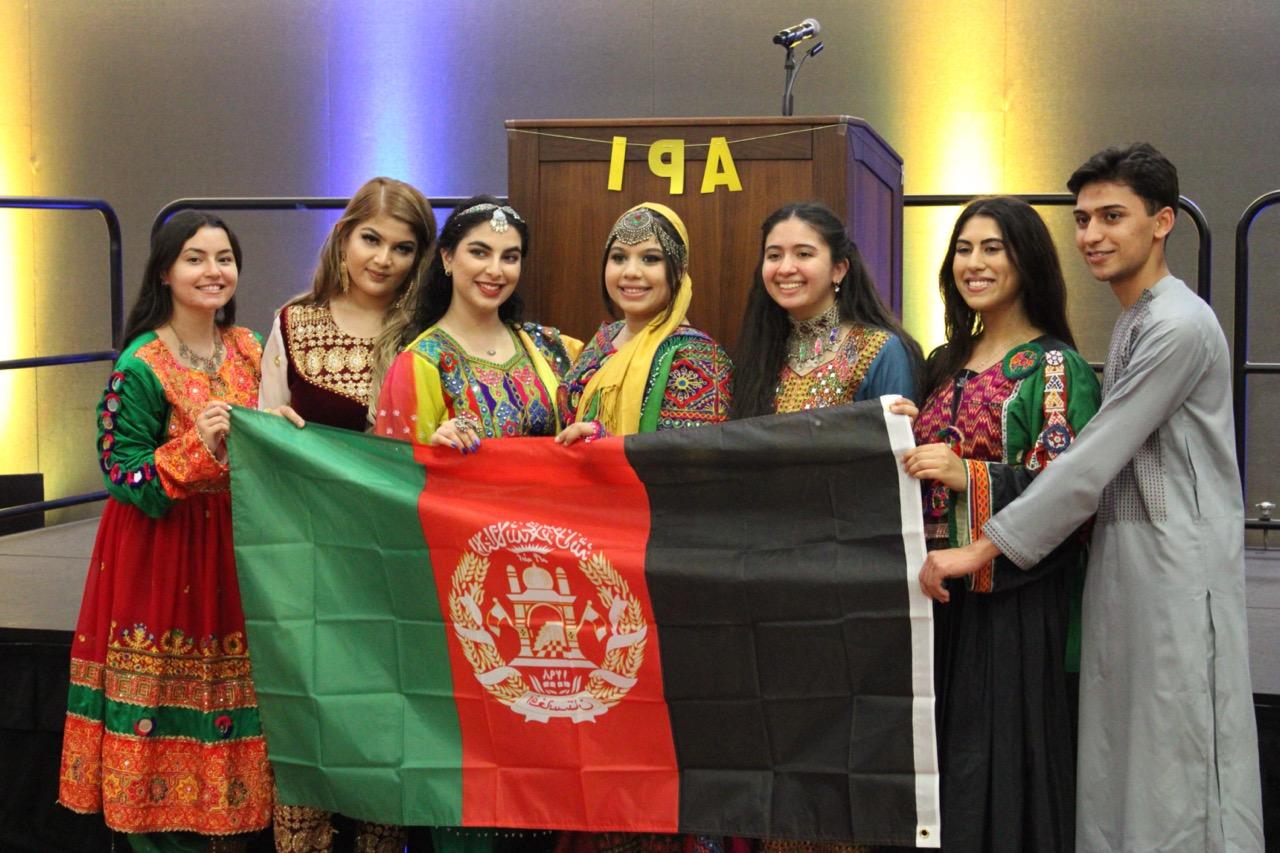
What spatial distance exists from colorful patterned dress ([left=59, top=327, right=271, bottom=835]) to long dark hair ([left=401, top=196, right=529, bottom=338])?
1.68 ft

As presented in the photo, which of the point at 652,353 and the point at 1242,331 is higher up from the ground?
the point at 1242,331

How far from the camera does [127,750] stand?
2969 mm

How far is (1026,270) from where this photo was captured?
102 inches

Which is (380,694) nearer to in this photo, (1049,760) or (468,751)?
(468,751)

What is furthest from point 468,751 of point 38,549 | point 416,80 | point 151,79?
point 151,79

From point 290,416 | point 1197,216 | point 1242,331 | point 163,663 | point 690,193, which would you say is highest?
point 1197,216

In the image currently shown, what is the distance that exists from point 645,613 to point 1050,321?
3.06 ft

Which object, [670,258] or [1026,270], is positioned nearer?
[1026,270]

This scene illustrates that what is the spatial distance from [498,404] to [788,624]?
2.47 ft

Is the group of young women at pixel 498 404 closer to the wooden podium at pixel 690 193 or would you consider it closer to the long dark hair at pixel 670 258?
the long dark hair at pixel 670 258

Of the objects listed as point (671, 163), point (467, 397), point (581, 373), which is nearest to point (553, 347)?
point (581, 373)

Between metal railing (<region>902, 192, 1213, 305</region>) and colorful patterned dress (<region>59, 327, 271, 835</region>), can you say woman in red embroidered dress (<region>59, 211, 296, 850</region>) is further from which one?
metal railing (<region>902, 192, 1213, 305</region>)

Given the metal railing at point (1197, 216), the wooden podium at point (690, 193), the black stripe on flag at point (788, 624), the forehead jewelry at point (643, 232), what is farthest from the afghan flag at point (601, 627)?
the metal railing at point (1197, 216)

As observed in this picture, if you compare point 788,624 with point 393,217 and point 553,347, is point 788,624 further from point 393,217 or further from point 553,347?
point 393,217
